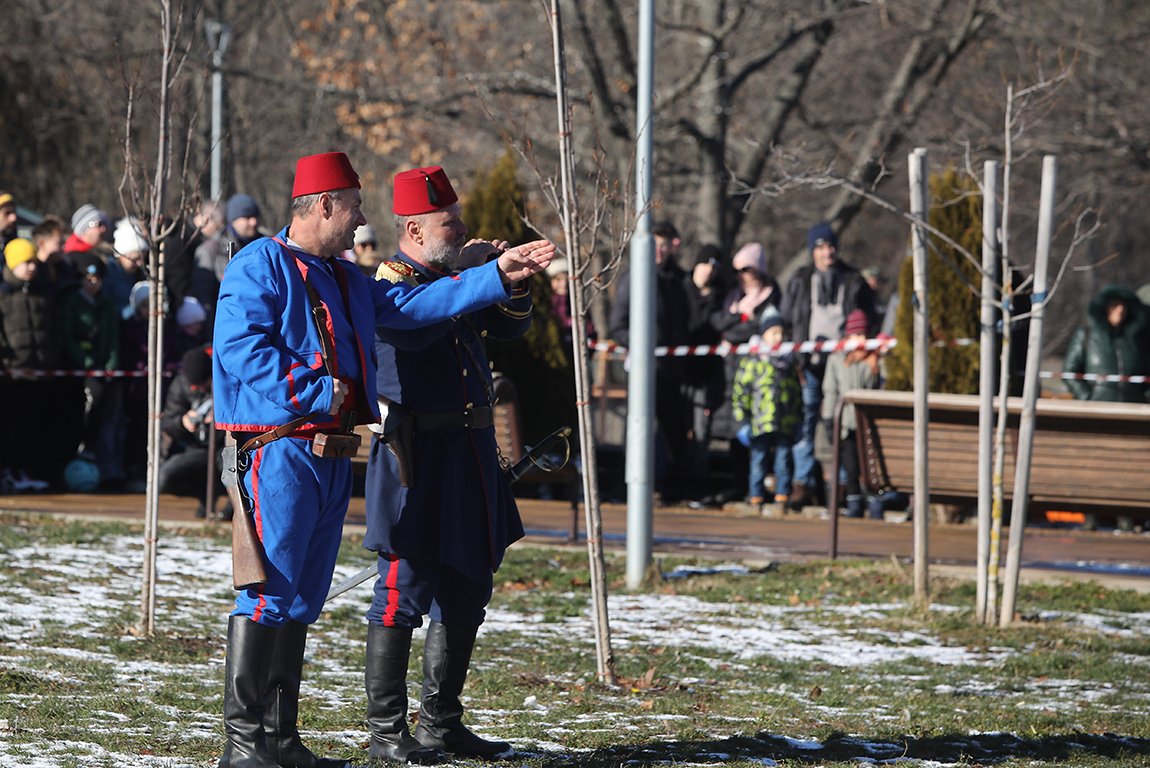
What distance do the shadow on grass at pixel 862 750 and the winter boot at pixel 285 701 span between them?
741mm

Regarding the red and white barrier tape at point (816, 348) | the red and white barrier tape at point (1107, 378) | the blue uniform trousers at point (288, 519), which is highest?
the red and white barrier tape at point (816, 348)

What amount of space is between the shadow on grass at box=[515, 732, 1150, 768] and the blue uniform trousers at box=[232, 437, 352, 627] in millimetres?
950

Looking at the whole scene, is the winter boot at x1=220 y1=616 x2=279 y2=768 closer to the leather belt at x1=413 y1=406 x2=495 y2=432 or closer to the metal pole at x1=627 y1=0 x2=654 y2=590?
the leather belt at x1=413 y1=406 x2=495 y2=432

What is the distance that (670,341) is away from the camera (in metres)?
11.7

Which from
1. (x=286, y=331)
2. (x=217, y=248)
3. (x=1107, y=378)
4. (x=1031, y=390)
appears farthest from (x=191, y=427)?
(x=1107, y=378)

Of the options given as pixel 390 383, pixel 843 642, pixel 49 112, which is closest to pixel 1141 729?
pixel 843 642

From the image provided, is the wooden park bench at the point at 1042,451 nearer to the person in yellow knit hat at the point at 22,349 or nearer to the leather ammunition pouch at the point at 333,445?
the leather ammunition pouch at the point at 333,445

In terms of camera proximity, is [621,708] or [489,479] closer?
[489,479]

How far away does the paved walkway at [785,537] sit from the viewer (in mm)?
9023

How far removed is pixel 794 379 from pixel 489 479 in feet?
22.2

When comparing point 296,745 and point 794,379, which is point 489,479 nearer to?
point 296,745

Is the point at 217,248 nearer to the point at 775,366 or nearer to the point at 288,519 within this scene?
the point at 775,366

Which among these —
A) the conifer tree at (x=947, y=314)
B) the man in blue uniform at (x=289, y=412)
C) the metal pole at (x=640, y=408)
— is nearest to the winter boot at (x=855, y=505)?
the conifer tree at (x=947, y=314)

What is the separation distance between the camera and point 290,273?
165 inches
